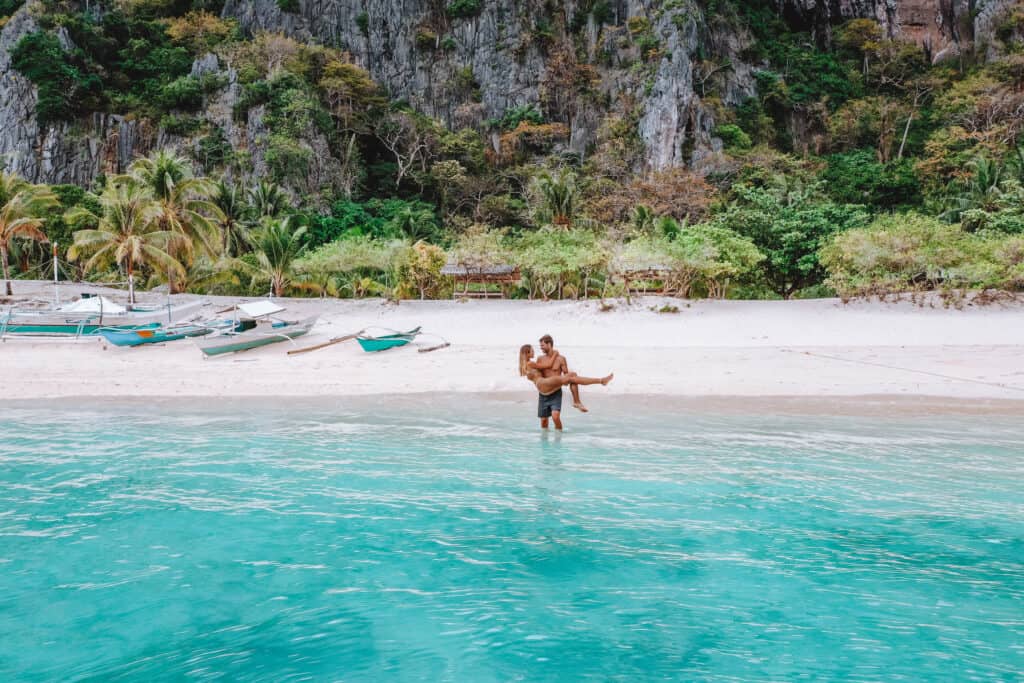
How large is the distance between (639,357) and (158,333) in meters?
13.3

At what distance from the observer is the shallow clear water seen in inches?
157

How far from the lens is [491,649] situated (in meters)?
4.07

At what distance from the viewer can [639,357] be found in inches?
603

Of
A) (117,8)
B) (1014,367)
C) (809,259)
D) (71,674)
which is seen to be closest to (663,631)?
(71,674)

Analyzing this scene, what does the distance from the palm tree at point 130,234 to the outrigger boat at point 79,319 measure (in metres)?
4.63

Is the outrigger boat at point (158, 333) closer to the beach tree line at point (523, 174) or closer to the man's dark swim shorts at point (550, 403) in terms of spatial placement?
the beach tree line at point (523, 174)

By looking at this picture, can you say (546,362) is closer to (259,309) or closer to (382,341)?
(382,341)

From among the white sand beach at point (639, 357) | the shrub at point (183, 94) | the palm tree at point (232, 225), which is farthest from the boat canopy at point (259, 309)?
the shrub at point (183, 94)

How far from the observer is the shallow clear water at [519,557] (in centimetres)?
398

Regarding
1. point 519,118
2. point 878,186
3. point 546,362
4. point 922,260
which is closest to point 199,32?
point 519,118

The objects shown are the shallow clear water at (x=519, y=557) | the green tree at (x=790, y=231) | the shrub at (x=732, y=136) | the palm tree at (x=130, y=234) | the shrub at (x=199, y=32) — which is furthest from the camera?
the shrub at (x=199, y=32)

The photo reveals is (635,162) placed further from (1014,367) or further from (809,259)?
(1014,367)

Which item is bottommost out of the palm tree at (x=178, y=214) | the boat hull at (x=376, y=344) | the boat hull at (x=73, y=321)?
the boat hull at (x=376, y=344)

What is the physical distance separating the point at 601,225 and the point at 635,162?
11405mm
